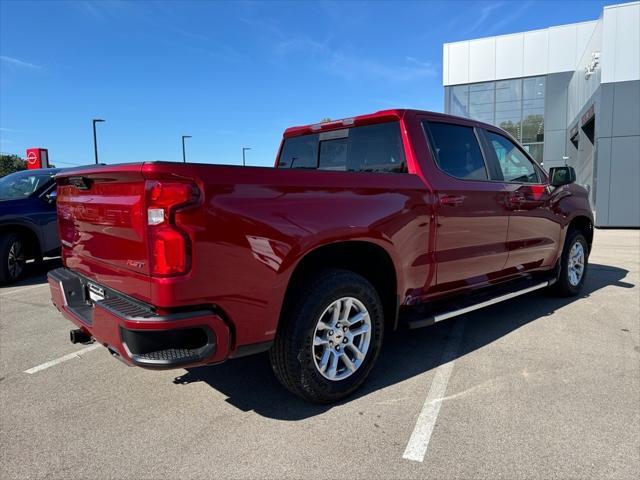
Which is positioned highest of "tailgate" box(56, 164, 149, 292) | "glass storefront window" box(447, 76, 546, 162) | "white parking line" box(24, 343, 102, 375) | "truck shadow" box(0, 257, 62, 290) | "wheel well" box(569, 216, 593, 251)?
"glass storefront window" box(447, 76, 546, 162)

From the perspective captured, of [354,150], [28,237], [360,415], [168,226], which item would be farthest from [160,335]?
[28,237]

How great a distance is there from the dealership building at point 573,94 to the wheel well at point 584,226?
430 inches

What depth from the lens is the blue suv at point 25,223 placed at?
6715mm

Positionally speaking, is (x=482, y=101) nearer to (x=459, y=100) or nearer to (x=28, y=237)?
(x=459, y=100)

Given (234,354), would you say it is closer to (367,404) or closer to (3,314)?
(367,404)

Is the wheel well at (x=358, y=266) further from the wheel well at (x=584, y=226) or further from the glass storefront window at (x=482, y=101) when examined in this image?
the glass storefront window at (x=482, y=101)

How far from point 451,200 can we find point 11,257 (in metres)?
6.55

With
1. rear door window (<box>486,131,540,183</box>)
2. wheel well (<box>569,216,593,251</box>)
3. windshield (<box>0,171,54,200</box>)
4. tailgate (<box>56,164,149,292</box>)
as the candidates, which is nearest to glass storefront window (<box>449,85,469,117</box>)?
wheel well (<box>569,216,593,251</box>)

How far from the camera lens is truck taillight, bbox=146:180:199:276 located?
2221 mm

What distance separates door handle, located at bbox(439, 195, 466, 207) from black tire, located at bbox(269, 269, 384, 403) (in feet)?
3.35

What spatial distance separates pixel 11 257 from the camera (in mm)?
6832

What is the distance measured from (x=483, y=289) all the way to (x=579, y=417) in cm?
163

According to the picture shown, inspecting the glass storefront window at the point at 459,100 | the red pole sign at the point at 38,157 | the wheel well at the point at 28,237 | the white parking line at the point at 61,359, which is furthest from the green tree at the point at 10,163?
the white parking line at the point at 61,359

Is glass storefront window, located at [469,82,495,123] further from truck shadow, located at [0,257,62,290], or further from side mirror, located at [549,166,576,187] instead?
truck shadow, located at [0,257,62,290]
